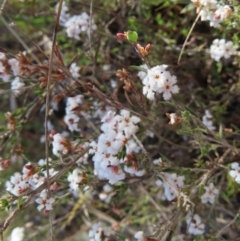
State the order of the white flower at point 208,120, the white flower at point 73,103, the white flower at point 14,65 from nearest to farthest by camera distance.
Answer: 1. the white flower at point 14,65
2. the white flower at point 73,103
3. the white flower at point 208,120

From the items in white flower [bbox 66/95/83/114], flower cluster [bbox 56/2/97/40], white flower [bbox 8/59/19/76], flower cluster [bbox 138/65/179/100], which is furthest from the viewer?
flower cluster [bbox 56/2/97/40]

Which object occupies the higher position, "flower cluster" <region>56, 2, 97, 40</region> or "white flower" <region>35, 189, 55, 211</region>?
"flower cluster" <region>56, 2, 97, 40</region>

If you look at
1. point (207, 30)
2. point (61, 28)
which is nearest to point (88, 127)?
point (61, 28)

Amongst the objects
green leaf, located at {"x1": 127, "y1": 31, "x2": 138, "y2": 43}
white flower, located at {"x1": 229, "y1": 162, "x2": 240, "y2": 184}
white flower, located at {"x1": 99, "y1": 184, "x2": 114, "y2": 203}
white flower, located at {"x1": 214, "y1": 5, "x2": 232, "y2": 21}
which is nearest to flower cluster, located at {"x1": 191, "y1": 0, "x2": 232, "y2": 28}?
white flower, located at {"x1": 214, "y1": 5, "x2": 232, "y2": 21}

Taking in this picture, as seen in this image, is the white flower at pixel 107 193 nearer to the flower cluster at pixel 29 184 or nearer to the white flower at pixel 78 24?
the flower cluster at pixel 29 184

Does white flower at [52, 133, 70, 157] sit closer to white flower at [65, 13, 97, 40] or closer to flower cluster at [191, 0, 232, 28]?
white flower at [65, 13, 97, 40]

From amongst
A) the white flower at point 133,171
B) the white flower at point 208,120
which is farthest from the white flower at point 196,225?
the white flower at point 208,120

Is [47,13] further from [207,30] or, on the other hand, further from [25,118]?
[207,30]
